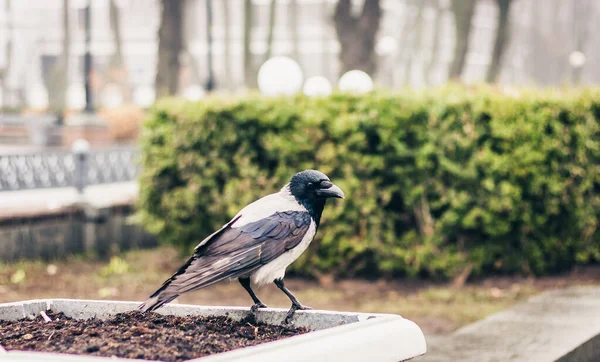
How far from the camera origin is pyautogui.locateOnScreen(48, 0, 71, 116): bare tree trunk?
42.0 m

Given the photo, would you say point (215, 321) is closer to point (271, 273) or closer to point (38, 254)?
point (271, 273)

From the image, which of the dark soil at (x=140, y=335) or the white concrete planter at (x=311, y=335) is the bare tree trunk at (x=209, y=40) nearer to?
the white concrete planter at (x=311, y=335)

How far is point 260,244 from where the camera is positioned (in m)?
3.93

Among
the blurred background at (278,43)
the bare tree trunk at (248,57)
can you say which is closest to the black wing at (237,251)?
the bare tree trunk at (248,57)

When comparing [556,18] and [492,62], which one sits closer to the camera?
[492,62]

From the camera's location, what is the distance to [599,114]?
9.95 meters

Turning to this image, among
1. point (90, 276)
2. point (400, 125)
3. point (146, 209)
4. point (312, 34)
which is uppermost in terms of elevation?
point (312, 34)

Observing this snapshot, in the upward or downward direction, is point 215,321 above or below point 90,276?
above

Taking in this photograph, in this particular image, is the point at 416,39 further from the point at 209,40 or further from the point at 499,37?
the point at 209,40

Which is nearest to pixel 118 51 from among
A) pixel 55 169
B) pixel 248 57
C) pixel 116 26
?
pixel 116 26

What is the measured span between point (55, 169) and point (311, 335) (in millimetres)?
10754

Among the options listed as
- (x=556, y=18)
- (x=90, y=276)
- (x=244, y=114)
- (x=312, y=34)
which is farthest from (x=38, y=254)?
(x=556, y=18)

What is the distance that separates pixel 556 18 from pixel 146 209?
71643mm

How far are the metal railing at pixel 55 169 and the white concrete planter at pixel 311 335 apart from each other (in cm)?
893
